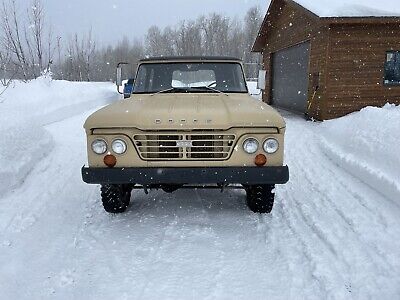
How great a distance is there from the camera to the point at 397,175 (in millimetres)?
5059

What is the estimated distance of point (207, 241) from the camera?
374 centimetres

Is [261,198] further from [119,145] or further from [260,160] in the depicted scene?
[119,145]

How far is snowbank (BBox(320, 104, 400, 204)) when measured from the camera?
17.0 feet

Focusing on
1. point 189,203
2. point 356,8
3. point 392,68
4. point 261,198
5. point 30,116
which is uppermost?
point 356,8

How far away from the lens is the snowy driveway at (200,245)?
9.54 ft

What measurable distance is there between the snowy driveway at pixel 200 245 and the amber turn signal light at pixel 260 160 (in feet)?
2.45

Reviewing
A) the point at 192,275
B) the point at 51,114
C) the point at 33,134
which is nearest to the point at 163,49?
the point at 51,114

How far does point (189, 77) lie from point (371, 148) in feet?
11.3

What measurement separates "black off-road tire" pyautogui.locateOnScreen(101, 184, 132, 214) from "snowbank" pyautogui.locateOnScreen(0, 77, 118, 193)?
1.76 metres

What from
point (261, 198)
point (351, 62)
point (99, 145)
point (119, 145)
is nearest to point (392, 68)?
point (351, 62)

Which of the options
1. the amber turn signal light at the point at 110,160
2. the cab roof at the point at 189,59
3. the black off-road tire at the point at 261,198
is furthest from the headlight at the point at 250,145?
the cab roof at the point at 189,59

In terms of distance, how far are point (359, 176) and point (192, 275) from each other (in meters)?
3.89

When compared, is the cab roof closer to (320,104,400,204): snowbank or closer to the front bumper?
the front bumper

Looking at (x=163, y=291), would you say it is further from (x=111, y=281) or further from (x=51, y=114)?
(x=51, y=114)
